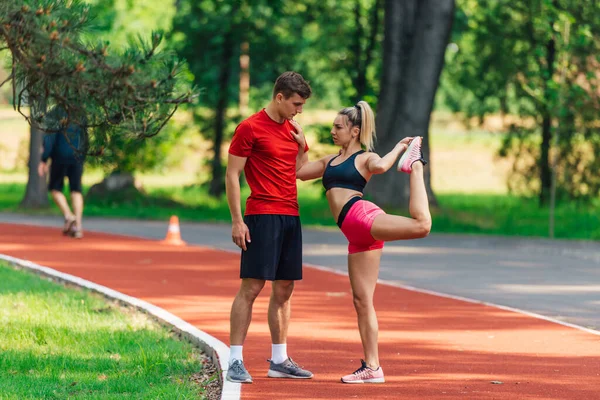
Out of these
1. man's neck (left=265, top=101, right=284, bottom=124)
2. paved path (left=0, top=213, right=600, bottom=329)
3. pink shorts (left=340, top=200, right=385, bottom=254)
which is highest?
man's neck (left=265, top=101, right=284, bottom=124)

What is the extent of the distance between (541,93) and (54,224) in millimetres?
9210

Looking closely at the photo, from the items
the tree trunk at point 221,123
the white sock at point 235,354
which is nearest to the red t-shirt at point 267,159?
the white sock at point 235,354

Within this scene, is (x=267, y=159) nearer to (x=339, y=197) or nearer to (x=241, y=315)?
(x=339, y=197)

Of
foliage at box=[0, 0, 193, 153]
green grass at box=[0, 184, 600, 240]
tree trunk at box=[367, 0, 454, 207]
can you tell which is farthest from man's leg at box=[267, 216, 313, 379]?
tree trunk at box=[367, 0, 454, 207]

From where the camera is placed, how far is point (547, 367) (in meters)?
8.05

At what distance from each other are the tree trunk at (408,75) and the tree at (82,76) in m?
14.5

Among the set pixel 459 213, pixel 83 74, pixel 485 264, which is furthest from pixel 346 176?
pixel 459 213

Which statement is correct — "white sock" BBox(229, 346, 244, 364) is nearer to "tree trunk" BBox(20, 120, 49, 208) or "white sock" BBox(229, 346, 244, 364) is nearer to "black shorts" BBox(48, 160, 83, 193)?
"black shorts" BBox(48, 160, 83, 193)

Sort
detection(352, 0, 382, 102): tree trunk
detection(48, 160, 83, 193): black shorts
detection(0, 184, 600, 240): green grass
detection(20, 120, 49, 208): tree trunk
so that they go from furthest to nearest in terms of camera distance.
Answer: detection(352, 0, 382, 102): tree trunk
detection(20, 120, 49, 208): tree trunk
detection(0, 184, 600, 240): green grass
detection(48, 160, 83, 193): black shorts

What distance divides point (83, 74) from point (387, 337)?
10.8 ft

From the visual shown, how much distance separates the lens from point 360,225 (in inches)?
287

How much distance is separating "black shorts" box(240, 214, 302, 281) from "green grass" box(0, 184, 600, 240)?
43.4ft

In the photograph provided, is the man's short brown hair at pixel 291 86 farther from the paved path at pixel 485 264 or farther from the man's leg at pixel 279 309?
the paved path at pixel 485 264

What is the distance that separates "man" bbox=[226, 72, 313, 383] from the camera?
7.32 metres
